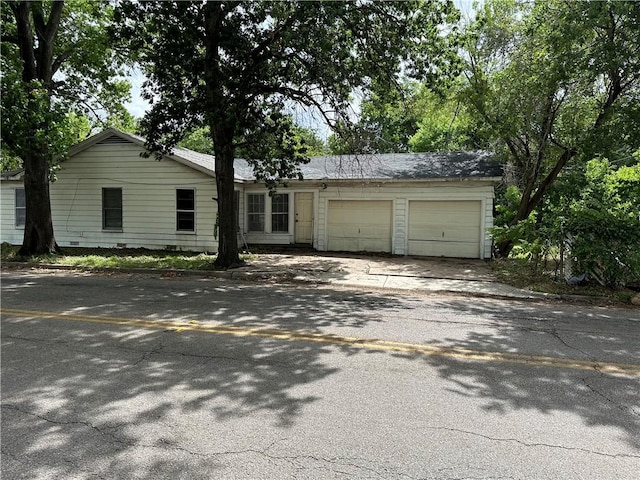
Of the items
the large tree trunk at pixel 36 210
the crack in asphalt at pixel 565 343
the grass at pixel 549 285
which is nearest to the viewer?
the crack in asphalt at pixel 565 343

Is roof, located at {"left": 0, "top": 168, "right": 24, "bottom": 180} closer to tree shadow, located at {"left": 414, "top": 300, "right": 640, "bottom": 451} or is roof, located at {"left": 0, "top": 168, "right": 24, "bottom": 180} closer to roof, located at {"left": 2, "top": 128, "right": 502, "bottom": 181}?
roof, located at {"left": 2, "top": 128, "right": 502, "bottom": 181}

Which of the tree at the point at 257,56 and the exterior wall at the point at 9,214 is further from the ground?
the tree at the point at 257,56

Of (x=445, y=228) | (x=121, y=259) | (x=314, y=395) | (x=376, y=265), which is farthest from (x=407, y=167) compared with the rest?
(x=314, y=395)

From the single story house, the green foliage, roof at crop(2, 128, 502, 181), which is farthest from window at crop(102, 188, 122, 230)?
the green foliage

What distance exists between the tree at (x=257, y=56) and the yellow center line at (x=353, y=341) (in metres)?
5.82

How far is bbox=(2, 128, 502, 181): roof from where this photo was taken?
14.7 m

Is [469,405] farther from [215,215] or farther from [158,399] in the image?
[215,215]

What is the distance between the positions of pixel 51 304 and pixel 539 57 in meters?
12.7

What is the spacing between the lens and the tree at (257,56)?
10031 mm

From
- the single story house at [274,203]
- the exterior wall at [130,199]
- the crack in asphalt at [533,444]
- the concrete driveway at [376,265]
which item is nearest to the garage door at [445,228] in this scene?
the single story house at [274,203]

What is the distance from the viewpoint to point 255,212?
16906mm

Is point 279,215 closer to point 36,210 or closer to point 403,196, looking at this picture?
point 403,196

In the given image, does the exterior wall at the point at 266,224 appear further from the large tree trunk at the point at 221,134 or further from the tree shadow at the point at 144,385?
the tree shadow at the point at 144,385

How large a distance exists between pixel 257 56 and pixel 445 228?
8399 mm
